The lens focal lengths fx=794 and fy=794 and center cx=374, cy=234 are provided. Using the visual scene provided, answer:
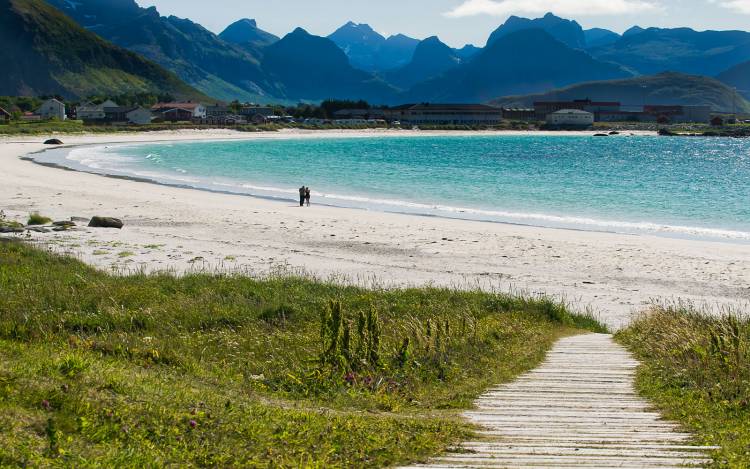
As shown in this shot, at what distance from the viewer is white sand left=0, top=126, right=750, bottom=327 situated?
2534 cm

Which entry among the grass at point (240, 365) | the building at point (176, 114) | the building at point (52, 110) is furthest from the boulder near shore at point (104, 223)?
the building at point (176, 114)

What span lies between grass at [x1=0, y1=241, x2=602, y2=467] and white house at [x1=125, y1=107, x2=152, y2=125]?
542ft

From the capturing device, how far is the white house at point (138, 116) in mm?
179000

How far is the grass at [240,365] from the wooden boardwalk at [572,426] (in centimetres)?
44

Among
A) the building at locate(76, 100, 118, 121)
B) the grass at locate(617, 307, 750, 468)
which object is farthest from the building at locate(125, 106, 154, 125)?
the grass at locate(617, 307, 750, 468)

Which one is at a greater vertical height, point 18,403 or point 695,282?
point 18,403

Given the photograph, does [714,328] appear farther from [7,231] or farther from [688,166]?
[688,166]

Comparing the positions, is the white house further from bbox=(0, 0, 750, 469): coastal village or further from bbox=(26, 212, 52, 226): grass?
bbox=(26, 212, 52, 226): grass

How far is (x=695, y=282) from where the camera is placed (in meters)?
26.2

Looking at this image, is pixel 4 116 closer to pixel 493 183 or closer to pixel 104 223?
pixel 493 183

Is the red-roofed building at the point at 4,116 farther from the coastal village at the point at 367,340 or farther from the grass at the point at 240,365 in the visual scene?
the grass at the point at 240,365

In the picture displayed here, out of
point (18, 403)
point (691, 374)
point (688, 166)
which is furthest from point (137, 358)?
point (688, 166)

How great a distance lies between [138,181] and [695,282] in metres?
44.9

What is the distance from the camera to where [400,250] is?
105ft
